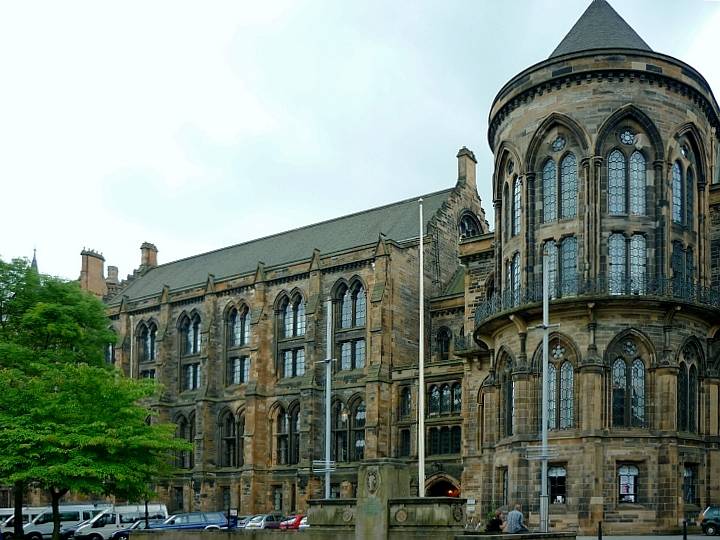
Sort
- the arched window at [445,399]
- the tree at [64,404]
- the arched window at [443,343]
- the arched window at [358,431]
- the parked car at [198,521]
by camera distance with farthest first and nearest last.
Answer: the arched window at [358,431] → the arched window at [443,343] → the arched window at [445,399] → the parked car at [198,521] → the tree at [64,404]

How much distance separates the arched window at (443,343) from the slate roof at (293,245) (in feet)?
22.4

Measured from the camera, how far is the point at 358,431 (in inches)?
2596

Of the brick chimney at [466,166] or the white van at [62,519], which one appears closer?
the white van at [62,519]

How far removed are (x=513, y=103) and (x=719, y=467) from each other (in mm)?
17309

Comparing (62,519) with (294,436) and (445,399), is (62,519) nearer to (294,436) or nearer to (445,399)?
(294,436)

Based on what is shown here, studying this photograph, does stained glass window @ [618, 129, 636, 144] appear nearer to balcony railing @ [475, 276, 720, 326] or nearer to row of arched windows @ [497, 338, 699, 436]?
balcony railing @ [475, 276, 720, 326]

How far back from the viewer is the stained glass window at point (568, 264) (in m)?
42.5

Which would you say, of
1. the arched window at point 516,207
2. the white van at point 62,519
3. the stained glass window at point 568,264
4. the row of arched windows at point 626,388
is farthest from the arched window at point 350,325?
the row of arched windows at point 626,388

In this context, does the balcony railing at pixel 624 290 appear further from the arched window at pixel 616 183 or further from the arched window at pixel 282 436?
the arched window at pixel 282 436

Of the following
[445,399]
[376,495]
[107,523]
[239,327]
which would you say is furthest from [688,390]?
[239,327]

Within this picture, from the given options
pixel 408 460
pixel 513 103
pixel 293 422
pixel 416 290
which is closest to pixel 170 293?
pixel 293 422

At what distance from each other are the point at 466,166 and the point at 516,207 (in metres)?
26.5

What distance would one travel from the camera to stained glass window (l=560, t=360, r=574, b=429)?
41812 mm

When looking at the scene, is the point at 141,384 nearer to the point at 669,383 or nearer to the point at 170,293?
the point at 669,383
